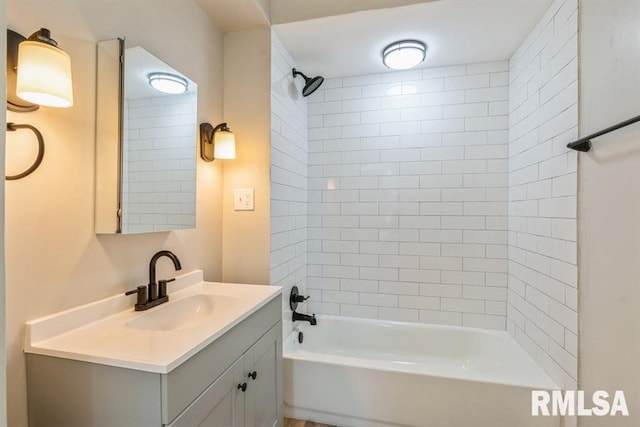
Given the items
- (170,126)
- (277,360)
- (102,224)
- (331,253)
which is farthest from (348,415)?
(170,126)

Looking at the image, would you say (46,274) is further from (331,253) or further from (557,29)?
(557,29)

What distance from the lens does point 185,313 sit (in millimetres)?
1385

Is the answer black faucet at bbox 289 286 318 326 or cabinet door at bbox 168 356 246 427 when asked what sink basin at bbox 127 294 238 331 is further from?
black faucet at bbox 289 286 318 326

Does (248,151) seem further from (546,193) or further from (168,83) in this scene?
(546,193)

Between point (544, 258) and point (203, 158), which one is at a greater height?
point (203, 158)

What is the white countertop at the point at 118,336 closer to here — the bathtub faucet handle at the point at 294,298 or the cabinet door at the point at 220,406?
the cabinet door at the point at 220,406

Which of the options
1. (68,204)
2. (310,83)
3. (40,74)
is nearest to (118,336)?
(68,204)

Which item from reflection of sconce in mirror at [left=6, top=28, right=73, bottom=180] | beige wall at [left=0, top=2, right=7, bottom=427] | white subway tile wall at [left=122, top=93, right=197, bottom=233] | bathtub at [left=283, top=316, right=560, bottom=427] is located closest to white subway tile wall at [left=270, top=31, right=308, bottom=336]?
bathtub at [left=283, top=316, right=560, bottom=427]

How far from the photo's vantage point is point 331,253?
2.42 metres

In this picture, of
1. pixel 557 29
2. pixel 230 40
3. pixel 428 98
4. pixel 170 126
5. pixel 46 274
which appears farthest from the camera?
pixel 428 98

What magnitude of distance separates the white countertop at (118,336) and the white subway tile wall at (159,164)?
324mm

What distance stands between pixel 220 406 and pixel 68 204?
86 centimetres

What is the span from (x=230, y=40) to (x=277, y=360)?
187 centimetres

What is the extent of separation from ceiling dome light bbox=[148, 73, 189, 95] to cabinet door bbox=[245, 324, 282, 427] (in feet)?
3.99
